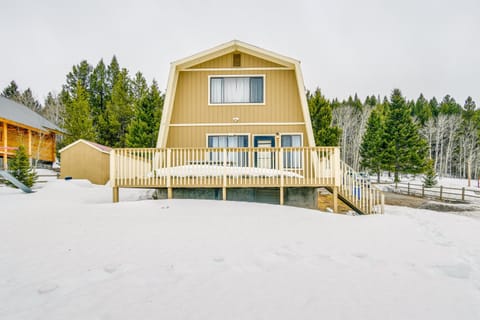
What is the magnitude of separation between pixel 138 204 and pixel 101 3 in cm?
1829

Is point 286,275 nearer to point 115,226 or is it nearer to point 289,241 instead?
point 289,241

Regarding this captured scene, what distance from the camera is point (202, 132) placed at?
977 centimetres

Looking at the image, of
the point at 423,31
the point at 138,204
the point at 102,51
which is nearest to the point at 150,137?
the point at 138,204

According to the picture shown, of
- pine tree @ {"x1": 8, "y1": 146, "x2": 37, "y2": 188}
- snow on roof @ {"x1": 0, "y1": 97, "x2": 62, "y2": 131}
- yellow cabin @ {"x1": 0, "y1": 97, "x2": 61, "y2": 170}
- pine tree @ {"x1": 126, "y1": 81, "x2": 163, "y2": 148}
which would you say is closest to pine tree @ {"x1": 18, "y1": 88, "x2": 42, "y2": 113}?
snow on roof @ {"x1": 0, "y1": 97, "x2": 62, "y2": 131}

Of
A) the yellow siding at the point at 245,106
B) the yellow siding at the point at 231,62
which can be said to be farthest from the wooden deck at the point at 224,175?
the yellow siding at the point at 231,62

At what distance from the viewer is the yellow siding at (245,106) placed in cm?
979

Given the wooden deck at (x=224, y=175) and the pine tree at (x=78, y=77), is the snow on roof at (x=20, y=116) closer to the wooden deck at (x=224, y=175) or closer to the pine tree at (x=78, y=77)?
the pine tree at (x=78, y=77)

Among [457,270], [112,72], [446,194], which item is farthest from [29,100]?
[446,194]

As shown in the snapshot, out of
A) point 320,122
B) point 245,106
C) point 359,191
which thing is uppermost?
point 320,122

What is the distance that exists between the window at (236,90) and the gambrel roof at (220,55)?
91cm

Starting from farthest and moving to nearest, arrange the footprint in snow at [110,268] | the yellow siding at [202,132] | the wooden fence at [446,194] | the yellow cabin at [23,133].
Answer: the yellow cabin at [23,133] < the wooden fence at [446,194] < the yellow siding at [202,132] < the footprint in snow at [110,268]

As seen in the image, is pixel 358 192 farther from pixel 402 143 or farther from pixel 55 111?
pixel 55 111

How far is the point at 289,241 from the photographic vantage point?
374 cm

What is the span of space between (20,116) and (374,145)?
35038 mm
